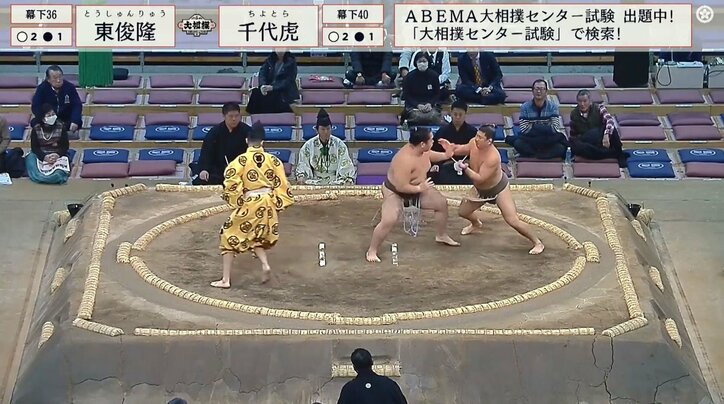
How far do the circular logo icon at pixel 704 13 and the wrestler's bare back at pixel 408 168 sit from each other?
11.5 feet

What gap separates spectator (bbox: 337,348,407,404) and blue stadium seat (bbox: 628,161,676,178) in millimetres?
4105

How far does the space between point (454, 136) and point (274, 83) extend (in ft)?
5.36

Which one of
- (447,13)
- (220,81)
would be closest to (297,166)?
(447,13)

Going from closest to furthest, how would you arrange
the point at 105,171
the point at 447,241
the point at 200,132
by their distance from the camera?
the point at 447,241 < the point at 105,171 < the point at 200,132

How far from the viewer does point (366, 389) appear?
5691 millimetres

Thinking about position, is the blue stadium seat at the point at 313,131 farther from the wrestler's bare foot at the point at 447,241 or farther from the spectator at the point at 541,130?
the wrestler's bare foot at the point at 447,241

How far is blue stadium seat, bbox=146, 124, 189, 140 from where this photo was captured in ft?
32.3

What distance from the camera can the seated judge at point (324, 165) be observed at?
882cm

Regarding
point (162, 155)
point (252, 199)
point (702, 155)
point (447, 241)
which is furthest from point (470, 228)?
point (162, 155)

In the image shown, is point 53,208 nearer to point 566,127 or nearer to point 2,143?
point 2,143

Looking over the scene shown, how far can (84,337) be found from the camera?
6598mm

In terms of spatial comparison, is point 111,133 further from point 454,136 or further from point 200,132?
point 454,136

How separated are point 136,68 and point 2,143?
78.6 inches

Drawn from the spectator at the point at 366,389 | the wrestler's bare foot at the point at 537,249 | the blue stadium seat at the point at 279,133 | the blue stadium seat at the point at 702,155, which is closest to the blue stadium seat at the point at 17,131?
the blue stadium seat at the point at 279,133
